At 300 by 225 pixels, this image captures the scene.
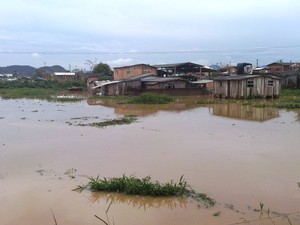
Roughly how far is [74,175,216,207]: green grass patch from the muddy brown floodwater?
17cm

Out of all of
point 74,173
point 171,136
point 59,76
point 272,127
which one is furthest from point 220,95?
point 59,76

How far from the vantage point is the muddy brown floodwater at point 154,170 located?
6207 mm

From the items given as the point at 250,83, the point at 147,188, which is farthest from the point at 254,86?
the point at 147,188

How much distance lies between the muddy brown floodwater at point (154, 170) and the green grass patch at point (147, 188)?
0.17 metres

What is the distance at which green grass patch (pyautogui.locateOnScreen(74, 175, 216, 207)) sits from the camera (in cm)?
693

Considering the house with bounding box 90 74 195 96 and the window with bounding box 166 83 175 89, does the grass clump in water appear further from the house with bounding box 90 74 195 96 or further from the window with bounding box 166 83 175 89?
the window with bounding box 166 83 175 89

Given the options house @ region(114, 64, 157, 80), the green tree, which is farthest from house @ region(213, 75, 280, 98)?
the green tree

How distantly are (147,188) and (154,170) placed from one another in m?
1.75

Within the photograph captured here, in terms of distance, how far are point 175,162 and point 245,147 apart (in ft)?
9.44

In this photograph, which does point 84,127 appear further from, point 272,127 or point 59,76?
point 59,76

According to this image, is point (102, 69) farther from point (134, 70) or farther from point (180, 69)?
point (180, 69)

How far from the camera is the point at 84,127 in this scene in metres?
16.6

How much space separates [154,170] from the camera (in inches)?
346

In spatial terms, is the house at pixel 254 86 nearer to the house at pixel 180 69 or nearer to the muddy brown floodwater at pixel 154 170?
the house at pixel 180 69
